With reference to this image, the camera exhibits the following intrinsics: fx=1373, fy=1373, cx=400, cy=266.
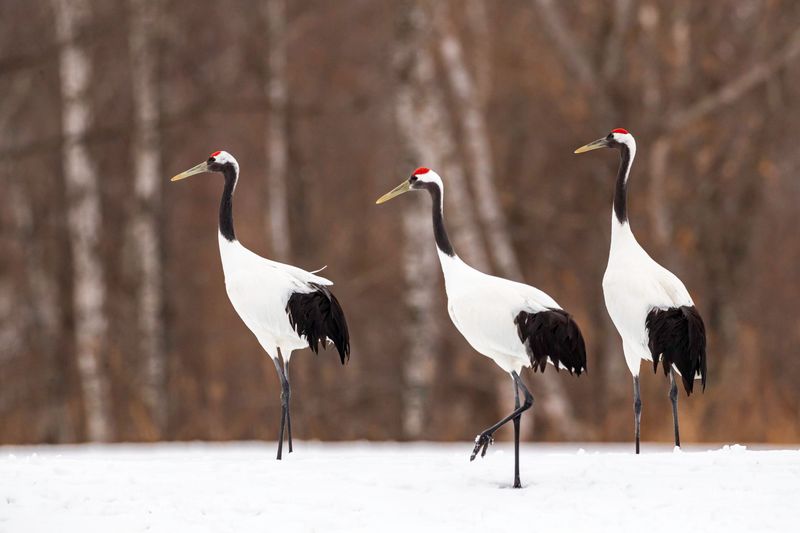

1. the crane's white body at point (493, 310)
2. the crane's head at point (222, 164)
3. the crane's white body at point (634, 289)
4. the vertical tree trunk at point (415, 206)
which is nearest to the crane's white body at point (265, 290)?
the crane's head at point (222, 164)

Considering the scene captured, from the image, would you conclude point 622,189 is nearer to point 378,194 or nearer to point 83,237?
point 83,237

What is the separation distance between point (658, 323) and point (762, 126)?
885cm

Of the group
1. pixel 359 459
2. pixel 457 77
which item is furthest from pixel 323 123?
pixel 359 459

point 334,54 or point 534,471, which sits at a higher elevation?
point 334,54

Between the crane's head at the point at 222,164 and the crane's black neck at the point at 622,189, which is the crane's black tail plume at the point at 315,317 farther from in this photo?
the crane's black neck at the point at 622,189

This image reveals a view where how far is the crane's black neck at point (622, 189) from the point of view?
7469 millimetres

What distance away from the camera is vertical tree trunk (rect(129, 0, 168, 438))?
14.2 metres

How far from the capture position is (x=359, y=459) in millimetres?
7832

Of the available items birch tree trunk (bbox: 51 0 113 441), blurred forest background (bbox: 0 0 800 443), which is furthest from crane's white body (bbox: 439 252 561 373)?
birch tree trunk (bbox: 51 0 113 441)

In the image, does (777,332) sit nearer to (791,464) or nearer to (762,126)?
→ (762,126)

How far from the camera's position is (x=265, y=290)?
25.2 ft

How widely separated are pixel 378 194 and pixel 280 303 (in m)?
13.1

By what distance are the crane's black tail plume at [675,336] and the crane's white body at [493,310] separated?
0.58 meters

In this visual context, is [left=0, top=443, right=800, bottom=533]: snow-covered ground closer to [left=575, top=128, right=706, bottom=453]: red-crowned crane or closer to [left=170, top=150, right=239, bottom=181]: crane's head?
[left=575, top=128, right=706, bottom=453]: red-crowned crane
